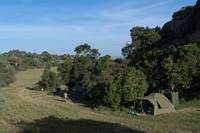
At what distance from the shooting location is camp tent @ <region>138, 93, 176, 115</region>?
47859 mm

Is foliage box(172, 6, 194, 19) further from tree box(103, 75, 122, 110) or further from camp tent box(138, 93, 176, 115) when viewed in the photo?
tree box(103, 75, 122, 110)

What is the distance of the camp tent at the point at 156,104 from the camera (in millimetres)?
47859

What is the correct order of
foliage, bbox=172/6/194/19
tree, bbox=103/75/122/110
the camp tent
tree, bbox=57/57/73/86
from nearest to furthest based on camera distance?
the camp tent → tree, bbox=103/75/122/110 → tree, bbox=57/57/73/86 → foliage, bbox=172/6/194/19

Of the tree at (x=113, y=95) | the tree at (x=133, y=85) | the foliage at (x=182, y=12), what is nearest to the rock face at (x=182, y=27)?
the foliage at (x=182, y=12)

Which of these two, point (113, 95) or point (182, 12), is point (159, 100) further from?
point (182, 12)

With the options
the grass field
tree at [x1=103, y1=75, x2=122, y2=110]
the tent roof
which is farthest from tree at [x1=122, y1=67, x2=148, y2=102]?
the grass field

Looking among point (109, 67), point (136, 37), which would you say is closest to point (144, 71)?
point (109, 67)

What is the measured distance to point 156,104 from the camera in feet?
158

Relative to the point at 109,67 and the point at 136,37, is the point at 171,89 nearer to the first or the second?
the point at 109,67

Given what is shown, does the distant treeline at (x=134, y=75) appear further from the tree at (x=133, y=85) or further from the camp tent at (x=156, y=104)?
the camp tent at (x=156, y=104)

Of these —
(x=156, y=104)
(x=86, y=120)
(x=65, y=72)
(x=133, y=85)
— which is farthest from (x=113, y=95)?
(x=65, y=72)

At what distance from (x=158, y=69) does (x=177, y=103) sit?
21.2ft

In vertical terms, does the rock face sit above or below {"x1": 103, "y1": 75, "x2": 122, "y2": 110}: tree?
above

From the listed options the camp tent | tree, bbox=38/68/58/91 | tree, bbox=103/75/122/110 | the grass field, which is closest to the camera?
the grass field
